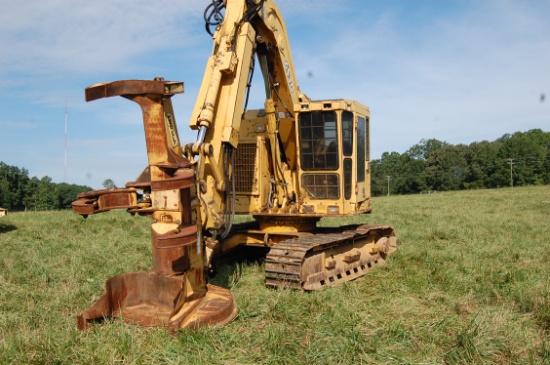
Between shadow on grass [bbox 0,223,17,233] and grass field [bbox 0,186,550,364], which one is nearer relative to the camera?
grass field [bbox 0,186,550,364]

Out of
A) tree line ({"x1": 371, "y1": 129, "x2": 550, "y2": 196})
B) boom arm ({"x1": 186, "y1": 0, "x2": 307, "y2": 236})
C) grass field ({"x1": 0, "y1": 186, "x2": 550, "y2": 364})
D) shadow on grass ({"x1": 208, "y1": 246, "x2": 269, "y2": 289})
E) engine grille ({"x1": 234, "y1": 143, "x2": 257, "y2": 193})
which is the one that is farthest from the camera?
tree line ({"x1": 371, "y1": 129, "x2": 550, "y2": 196})

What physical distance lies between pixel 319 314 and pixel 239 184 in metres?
3.49

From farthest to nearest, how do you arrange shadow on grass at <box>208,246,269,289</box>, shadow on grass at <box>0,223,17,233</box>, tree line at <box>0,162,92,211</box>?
1. tree line at <box>0,162,92,211</box>
2. shadow on grass at <box>0,223,17,233</box>
3. shadow on grass at <box>208,246,269,289</box>

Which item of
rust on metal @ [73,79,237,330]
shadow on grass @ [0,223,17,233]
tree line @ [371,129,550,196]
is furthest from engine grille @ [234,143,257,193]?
tree line @ [371,129,550,196]

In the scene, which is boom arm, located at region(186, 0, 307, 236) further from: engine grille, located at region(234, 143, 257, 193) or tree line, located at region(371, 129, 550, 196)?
tree line, located at region(371, 129, 550, 196)

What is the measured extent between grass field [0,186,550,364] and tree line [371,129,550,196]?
75.4 meters

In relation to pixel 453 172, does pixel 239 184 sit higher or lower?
lower

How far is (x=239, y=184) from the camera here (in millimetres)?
8555

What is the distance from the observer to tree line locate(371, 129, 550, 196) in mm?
80438

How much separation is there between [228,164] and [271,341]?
2.80 metres

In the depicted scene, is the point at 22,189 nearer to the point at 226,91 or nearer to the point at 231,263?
the point at 231,263

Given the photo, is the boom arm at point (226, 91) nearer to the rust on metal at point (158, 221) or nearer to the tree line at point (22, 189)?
the rust on metal at point (158, 221)

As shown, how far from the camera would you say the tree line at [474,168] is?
8044 centimetres

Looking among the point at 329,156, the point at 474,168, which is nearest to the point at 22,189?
the point at 474,168
